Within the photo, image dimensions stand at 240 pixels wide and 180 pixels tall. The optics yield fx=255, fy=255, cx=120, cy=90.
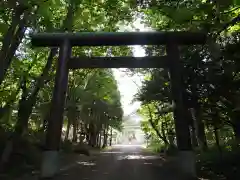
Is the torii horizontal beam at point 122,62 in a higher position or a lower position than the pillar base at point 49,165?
higher

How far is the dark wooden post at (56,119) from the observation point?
30.7ft

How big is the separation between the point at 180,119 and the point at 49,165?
5.19m

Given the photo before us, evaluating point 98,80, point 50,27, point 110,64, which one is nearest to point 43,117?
point 98,80

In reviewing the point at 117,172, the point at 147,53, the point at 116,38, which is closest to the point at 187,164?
the point at 117,172

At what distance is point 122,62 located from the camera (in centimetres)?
1090

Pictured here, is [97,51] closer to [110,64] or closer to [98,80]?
[98,80]

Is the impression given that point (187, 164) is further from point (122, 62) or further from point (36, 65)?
point (36, 65)

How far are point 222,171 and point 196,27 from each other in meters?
6.51

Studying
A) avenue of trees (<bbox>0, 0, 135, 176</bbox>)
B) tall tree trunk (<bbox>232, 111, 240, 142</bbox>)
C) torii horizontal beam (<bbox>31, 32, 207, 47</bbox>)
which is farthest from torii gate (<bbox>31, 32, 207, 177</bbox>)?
tall tree trunk (<bbox>232, 111, 240, 142</bbox>)

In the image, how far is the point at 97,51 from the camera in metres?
22.1

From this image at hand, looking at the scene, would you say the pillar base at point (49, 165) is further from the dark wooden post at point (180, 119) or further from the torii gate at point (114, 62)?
the dark wooden post at point (180, 119)

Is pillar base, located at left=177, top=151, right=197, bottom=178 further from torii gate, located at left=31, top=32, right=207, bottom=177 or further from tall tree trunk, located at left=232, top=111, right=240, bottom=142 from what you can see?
tall tree trunk, located at left=232, top=111, right=240, bottom=142

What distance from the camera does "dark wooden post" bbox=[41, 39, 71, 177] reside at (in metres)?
9.36

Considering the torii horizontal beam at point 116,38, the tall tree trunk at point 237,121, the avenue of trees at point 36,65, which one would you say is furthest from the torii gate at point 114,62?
the tall tree trunk at point 237,121
